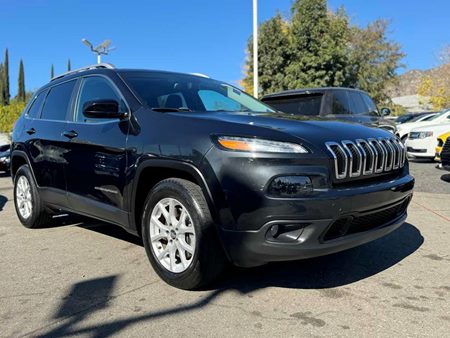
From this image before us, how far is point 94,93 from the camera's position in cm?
432

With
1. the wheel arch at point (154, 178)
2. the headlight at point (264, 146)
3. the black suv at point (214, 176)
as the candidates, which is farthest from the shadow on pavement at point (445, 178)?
the wheel arch at point (154, 178)

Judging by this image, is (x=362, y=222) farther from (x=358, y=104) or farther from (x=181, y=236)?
(x=358, y=104)

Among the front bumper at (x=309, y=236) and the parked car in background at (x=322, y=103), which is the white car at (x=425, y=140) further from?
the front bumper at (x=309, y=236)

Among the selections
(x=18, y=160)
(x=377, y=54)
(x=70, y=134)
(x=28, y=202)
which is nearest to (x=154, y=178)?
(x=70, y=134)

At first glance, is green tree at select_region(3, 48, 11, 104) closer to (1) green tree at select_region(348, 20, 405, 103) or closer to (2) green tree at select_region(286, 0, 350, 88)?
(1) green tree at select_region(348, 20, 405, 103)

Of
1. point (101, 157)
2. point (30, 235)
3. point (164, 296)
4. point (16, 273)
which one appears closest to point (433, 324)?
point (164, 296)

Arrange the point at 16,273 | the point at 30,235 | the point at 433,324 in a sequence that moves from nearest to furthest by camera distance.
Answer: the point at 433,324 < the point at 16,273 < the point at 30,235

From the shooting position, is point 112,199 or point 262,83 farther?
point 262,83

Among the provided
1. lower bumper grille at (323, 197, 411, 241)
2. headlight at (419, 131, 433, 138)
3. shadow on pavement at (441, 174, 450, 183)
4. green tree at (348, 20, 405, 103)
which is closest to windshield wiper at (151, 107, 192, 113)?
lower bumper grille at (323, 197, 411, 241)

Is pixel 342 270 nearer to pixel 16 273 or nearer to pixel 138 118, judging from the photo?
pixel 138 118

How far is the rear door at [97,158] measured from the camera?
373cm

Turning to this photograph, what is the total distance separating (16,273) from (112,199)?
41.7 inches

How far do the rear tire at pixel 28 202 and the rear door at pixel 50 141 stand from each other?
0.22 metres

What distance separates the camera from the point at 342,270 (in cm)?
373
